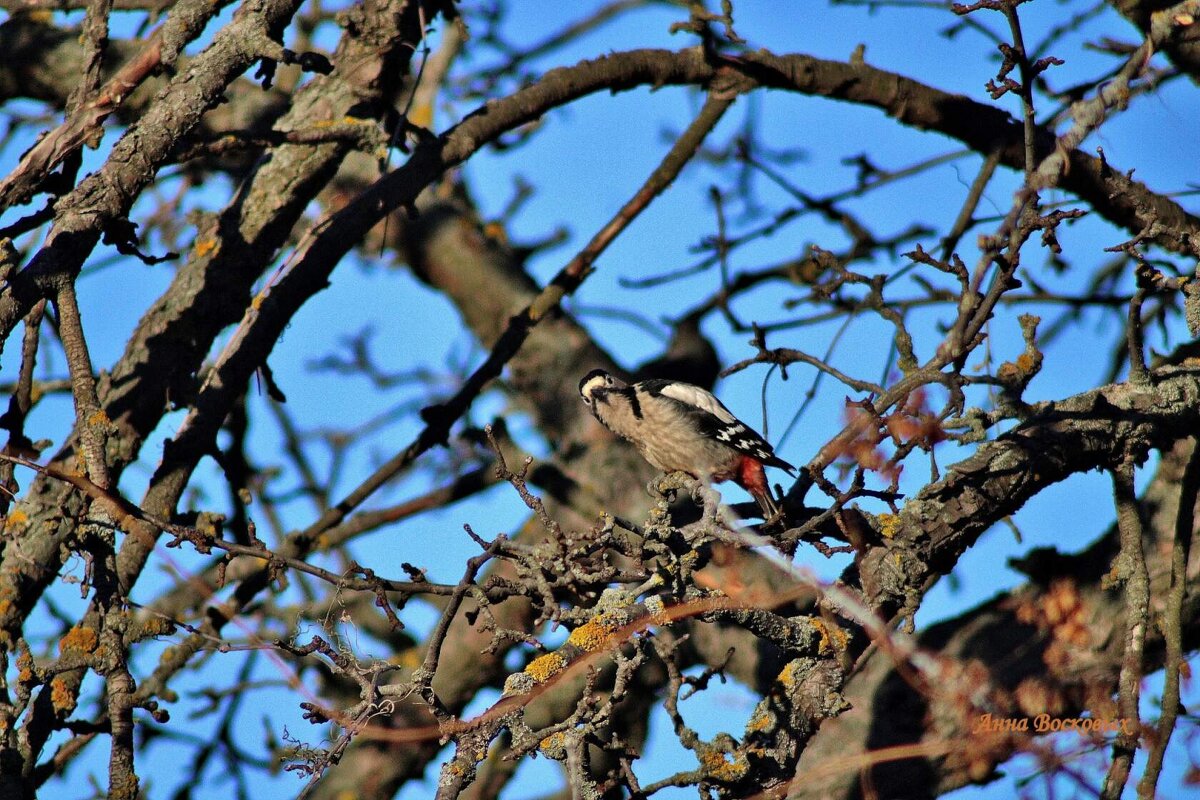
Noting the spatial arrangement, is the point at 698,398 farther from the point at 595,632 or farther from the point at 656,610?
the point at 595,632

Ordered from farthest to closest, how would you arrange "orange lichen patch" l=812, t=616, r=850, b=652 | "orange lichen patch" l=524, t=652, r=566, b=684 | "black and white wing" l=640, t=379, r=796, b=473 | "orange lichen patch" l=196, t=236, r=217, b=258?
"black and white wing" l=640, t=379, r=796, b=473, "orange lichen patch" l=196, t=236, r=217, b=258, "orange lichen patch" l=812, t=616, r=850, b=652, "orange lichen patch" l=524, t=652, r=566, b=684

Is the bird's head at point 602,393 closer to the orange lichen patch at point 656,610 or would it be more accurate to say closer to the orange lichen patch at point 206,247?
the orange lichen patch at point 206,247

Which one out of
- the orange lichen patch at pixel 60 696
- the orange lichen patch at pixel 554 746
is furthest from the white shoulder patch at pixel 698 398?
the orange lichen patch at pixel 554 746

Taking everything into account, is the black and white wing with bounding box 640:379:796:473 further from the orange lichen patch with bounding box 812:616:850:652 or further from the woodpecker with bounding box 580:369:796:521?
the orange lichen patch with bounding box 812:616:850:652

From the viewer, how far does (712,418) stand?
19.0 feet

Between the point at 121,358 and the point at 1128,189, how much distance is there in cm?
383

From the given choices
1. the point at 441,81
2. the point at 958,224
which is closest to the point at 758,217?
the point at 958,224

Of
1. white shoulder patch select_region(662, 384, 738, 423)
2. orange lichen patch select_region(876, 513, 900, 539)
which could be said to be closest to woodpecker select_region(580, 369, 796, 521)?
white shoulder patch select_region(662, 384, 738, 423)

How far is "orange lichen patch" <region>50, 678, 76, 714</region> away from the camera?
4051 mm

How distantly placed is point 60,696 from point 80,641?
0.77ft

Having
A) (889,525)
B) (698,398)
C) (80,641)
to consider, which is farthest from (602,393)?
(80,641)

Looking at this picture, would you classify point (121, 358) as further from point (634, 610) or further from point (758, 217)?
point (758, 217)

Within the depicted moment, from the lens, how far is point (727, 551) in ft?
16.2

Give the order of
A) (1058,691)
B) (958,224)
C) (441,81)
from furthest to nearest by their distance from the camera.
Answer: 1. (441,81)
2. (958,224)
3. (1058,691)
